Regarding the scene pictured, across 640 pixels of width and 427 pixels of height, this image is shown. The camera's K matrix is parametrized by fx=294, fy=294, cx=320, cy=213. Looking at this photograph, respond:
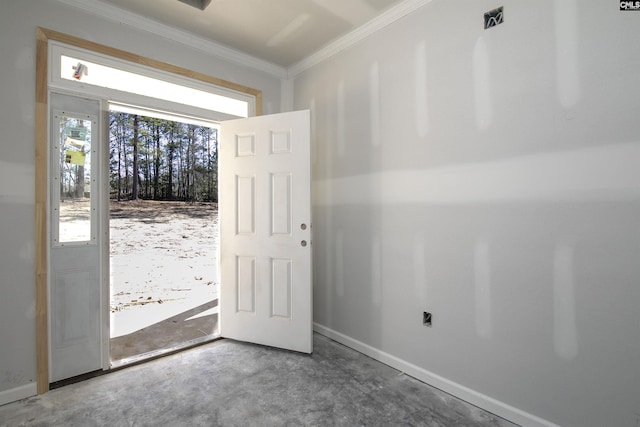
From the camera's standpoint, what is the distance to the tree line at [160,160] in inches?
220

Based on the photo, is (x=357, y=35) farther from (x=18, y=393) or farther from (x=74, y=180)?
(x=18, y=393)

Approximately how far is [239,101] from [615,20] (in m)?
2.74

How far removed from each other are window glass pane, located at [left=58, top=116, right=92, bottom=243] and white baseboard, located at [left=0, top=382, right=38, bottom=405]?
943 mm

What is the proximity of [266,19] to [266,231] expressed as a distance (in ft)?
5.70

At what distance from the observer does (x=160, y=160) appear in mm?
6020

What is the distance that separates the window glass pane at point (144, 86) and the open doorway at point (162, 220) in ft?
5.01

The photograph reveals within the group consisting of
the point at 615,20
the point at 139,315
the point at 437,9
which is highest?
the point at 437,9

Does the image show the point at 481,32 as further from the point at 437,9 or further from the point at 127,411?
the point at 127,411

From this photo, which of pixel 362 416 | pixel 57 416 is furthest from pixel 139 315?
pixel 362 416

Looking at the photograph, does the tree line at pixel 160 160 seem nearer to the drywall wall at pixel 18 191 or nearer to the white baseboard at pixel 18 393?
the drywall wall at pixel 18 191

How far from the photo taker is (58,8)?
6.66 feet

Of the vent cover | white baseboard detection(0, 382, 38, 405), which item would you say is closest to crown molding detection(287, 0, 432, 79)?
the vent cover

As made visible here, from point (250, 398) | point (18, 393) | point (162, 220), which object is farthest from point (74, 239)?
point (162, 220)

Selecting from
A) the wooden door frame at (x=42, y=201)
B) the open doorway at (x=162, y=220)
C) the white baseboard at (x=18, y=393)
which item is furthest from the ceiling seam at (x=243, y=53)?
the white baseboard at (x=18, y=393)
